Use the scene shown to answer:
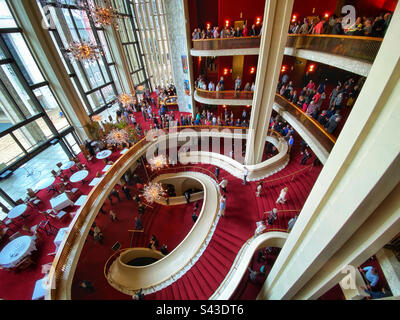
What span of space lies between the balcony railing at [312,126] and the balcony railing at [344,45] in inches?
102

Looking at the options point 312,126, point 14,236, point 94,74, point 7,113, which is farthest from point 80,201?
point 312,126

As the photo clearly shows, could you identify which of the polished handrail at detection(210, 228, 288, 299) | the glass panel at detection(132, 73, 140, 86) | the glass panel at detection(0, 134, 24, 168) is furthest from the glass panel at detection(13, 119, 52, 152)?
the polished handrail at detection(210, 228, 288, 299)

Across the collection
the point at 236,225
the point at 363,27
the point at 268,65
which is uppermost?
the point at 363,27

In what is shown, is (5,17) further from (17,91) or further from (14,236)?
(14,236)

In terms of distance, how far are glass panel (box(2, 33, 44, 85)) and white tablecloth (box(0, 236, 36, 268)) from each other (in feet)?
27.5

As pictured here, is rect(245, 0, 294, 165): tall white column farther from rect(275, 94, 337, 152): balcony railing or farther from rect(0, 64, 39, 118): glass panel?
rect(0, 64, 39, 118): glass panel

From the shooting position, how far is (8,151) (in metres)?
8.60

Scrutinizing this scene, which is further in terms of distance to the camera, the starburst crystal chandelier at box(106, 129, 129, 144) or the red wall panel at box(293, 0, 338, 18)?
the red wall panel at box(293, 0, 338, 18)

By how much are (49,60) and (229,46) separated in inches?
418

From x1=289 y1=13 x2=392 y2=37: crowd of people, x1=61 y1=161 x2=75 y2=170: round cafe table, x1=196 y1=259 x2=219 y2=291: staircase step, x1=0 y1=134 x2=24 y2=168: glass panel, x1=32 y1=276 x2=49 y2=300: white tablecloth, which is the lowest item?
x1=196 y1=259 x2=219 y2=291: staircase step

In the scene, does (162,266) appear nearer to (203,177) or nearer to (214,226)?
(214,226)

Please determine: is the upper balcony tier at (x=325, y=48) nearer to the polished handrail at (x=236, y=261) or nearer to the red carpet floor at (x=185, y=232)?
the red carpet floor at (x=185, y=232)

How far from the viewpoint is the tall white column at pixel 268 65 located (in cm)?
721

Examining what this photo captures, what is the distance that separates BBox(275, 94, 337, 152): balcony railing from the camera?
6.75 meters
